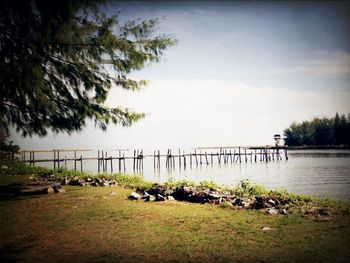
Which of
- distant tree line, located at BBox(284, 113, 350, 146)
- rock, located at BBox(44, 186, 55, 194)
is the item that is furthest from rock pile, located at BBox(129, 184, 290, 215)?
distant tree line, located at BBox(284, 113, 350, 146)

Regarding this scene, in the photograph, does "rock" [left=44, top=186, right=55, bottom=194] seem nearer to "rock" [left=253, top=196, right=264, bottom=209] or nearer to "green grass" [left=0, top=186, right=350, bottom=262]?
"green grass" [left=0, top=186, right=350, bottom=262]

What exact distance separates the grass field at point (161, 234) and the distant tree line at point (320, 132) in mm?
83649

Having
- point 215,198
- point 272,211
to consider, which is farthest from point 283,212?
point 215,198

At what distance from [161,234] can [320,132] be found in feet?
301

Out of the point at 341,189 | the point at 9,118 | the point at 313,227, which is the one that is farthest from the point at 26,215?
the point at 341,189

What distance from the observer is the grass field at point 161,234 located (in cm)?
513

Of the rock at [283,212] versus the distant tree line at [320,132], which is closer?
the rock at [283,212]

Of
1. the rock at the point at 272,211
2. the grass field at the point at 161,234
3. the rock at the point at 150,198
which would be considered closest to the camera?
the grass field at the point at 161,234

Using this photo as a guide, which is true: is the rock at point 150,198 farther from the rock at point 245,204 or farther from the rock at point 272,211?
the rock at point 272,211

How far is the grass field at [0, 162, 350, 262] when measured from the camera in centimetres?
513

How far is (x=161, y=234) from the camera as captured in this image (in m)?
6.33

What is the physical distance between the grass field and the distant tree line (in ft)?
274

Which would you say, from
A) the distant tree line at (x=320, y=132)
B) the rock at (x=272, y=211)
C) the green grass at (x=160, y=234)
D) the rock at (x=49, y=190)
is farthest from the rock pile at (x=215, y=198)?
the distant tree line at (x=320, y=132)

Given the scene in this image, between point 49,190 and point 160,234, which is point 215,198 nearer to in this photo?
point 160,234
